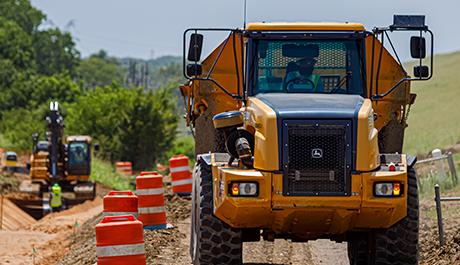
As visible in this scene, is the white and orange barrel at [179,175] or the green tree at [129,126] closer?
the white and orange barrel at [179,175]

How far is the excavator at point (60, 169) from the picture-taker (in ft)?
134

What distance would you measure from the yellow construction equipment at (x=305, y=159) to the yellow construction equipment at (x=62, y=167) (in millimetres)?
27413

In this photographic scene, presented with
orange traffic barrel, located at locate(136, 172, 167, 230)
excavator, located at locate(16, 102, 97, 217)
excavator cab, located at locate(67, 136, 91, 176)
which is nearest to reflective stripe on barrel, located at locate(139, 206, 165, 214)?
orange traffic barrel, located at locate(136, 172, 167, 230)

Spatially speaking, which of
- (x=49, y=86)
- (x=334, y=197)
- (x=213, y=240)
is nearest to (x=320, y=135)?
(x=334, y=197)

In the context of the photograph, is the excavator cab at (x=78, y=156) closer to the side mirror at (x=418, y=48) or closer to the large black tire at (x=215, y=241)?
the side mirror at (x=418, y=48)

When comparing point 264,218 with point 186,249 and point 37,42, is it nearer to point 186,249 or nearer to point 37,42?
point 186,249

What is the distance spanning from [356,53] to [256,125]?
7.39 ft

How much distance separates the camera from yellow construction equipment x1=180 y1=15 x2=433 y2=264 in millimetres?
11578

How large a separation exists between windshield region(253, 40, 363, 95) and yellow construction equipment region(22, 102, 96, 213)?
27291mm

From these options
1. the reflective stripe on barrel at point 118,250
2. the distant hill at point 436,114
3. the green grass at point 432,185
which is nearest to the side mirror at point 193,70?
the reflective stripe on barrel at point 118,250

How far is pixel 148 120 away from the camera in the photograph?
2923 inches

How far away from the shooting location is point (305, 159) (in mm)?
11633

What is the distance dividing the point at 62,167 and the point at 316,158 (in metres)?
31.0

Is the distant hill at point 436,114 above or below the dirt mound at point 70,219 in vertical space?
above
